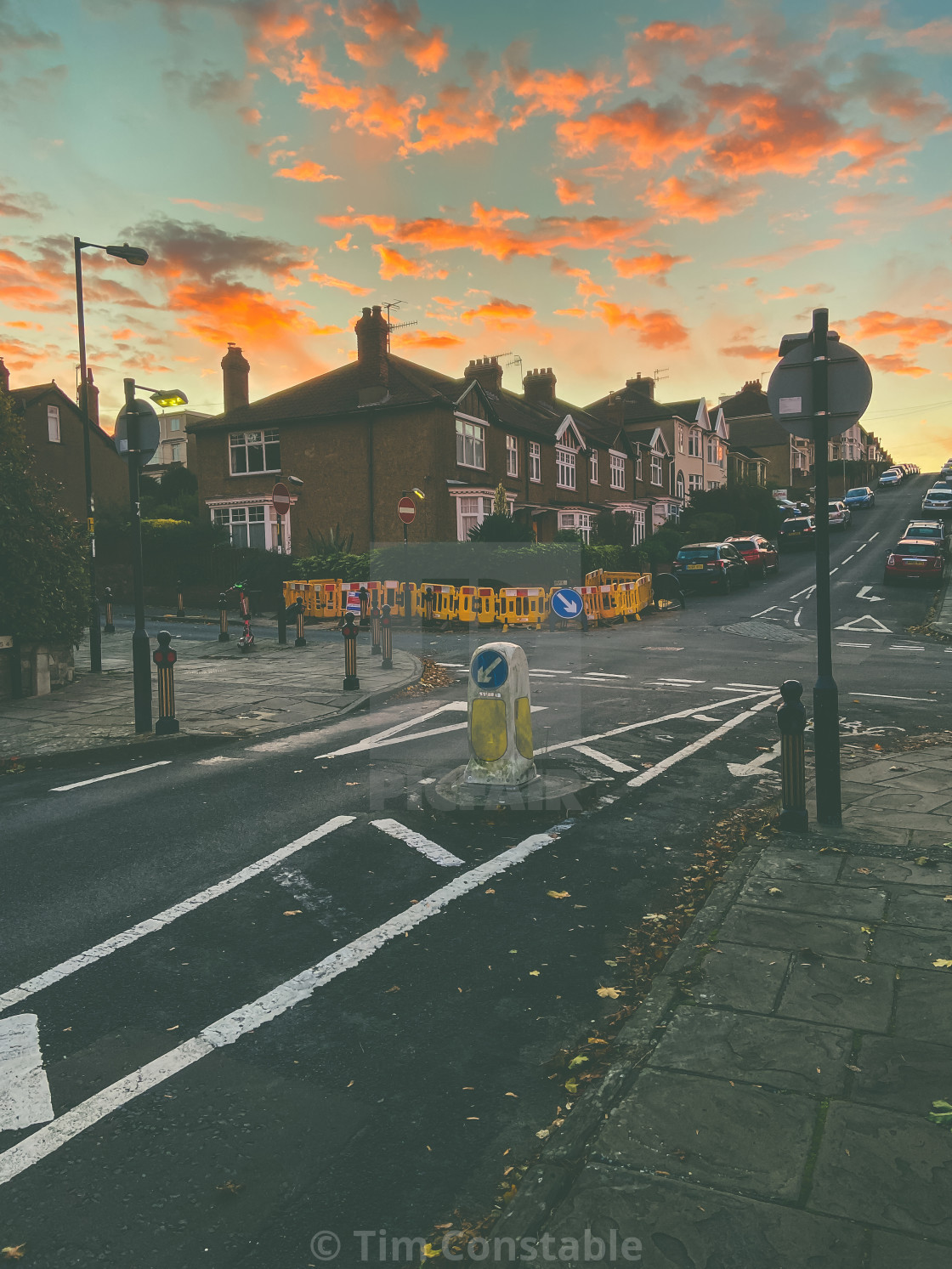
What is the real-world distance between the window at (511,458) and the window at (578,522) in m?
4.63

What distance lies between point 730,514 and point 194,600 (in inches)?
1372

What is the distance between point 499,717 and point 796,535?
1651 inches

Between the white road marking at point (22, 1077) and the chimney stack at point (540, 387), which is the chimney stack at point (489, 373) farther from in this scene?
the white road marking at point (22, 1077)

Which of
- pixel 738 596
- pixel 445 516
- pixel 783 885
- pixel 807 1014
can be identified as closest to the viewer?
pixel 807 1014

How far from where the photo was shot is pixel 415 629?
917 inches

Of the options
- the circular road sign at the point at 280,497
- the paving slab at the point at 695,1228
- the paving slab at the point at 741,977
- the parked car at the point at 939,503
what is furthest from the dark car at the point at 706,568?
the parked car at the point at 939,503

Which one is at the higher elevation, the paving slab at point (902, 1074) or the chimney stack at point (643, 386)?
the chimney stack at point (643, 386)

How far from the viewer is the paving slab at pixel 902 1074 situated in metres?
3.10

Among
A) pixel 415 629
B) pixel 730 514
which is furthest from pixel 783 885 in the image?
pixel 730 514

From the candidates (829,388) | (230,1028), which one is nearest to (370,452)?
(829,388)

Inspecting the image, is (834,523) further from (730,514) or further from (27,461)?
(27,461)

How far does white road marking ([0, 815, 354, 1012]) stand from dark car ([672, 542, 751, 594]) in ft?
87.2

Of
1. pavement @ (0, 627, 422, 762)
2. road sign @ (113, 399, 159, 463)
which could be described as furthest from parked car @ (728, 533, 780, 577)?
road sign @ (113, 399, 159, 463)

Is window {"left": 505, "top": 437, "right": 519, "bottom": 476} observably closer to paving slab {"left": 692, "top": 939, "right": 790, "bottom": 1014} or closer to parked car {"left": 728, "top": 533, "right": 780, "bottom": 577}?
parked car {"left": 728, "top": 533, "right": 780, "bottom": 577}
